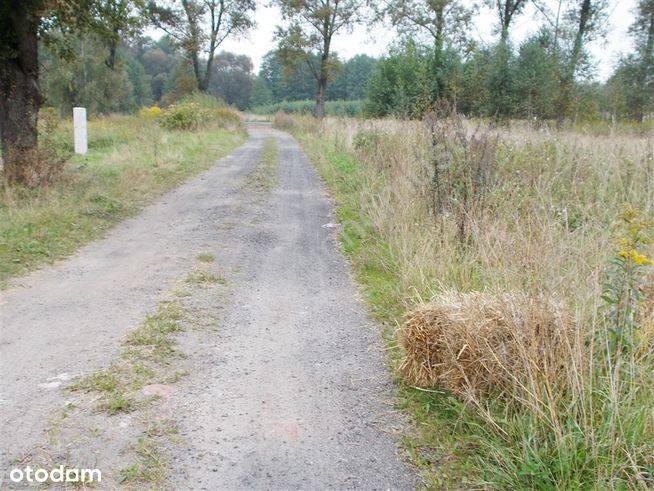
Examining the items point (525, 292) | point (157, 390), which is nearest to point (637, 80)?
point (525, 292)

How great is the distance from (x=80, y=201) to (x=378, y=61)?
23268 mm

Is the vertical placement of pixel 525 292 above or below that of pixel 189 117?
below

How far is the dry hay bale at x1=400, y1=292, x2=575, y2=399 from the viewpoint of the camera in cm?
305

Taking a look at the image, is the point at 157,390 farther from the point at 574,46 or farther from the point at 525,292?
the point at 574,46

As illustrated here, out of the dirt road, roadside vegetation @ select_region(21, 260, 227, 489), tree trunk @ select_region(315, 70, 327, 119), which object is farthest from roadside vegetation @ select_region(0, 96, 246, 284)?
tree trunk @ select_region(315, 70, 327, 119)

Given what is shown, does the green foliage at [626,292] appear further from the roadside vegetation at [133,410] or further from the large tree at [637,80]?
the large tree at [637,80]

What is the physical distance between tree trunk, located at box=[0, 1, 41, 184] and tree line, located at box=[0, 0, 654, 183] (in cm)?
2

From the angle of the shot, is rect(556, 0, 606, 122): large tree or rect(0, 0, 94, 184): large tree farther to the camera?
rect(556, 0, 606, 122): large tree

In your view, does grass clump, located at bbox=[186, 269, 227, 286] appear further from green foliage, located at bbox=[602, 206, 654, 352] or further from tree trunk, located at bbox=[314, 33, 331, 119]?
tree trunk, located at bbox=[314, 33, 331, 119]

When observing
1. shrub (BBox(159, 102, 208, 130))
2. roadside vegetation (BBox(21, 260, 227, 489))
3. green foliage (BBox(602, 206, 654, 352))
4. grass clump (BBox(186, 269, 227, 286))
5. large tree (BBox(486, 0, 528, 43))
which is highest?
large tree (BBox(486, 0, 528, 43))

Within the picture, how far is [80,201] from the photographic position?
9.08m

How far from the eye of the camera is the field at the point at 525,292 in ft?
8.57

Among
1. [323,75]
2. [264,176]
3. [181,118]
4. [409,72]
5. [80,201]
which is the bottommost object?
[80,201]

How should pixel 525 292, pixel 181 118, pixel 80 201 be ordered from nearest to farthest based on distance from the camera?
pixel 525 292, pixel 80 201, pixel 181 118
